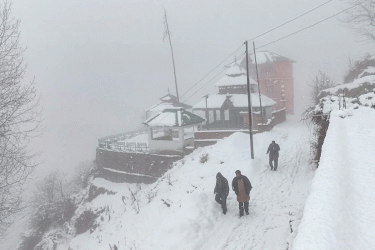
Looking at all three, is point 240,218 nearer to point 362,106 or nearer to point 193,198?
point 193,198

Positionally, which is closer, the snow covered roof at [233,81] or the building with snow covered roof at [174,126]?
the building with snow covered roof at [174,126]

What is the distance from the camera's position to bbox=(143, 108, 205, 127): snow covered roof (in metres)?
23.0

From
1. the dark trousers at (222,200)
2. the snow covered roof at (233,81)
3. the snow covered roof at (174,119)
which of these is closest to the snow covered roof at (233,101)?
the snow covered roof at (233,81)

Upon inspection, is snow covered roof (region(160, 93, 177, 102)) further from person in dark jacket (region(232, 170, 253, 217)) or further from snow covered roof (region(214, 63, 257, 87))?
person in dark jacket (region(232, 170, 253, 217))

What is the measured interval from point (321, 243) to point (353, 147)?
13.7ft

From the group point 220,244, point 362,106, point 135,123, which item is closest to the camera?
point 220,244

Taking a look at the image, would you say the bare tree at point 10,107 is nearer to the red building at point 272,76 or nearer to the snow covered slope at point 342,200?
the snow covered slope at point 342,200

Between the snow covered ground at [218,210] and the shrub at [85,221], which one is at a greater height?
the snow covered ground at [218,210]

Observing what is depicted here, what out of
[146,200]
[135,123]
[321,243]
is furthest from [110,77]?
[321,243]

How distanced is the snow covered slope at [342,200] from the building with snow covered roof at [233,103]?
20.0 m

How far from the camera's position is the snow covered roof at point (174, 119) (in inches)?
906

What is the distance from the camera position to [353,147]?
6.45m

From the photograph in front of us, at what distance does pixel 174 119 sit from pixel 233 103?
285 inches

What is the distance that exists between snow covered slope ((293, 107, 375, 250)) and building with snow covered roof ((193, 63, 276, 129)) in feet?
65.6
